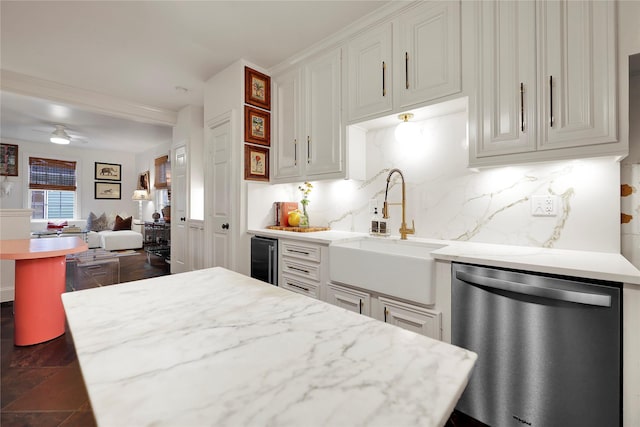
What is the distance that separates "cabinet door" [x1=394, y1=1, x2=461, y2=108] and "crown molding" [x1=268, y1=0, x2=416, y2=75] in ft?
0.25

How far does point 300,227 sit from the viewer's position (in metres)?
2.87

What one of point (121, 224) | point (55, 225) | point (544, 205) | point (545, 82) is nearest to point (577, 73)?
point (545, 82)

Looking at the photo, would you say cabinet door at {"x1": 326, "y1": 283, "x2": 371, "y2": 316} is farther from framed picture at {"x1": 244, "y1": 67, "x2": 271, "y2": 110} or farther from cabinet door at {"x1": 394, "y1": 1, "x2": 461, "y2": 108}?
framed picture at {"x1": 244, "y1": 67, "x2": 271, "y2": 110}

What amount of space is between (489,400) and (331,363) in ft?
4.48

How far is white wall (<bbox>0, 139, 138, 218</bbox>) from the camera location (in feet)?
21.8

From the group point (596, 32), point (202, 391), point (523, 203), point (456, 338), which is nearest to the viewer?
point (202, 391)

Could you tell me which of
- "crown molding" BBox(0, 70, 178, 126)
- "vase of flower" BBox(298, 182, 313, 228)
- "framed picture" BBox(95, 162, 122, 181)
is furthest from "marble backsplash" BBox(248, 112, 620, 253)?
"framed picture" BBox(95, 162, 122, 181)

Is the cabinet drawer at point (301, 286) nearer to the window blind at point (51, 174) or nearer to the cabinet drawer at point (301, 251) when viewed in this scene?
the cabinet drawer at point (301, 251)

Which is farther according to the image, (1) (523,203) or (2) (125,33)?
(2) (125,33)

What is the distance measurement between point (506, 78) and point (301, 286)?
6.40ft

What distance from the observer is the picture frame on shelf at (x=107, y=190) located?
7.82 m

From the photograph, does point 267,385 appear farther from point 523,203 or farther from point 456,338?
point 523,203

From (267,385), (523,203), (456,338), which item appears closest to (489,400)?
(456,338)

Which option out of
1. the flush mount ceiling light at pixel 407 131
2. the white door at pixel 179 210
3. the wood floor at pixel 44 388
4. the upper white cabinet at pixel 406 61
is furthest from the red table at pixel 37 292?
the flush mount ceiling light at pixel 407 131
